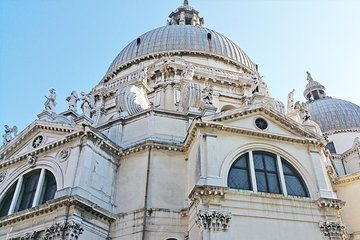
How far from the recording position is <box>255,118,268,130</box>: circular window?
63.5ft

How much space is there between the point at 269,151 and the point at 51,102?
1313 centimetres

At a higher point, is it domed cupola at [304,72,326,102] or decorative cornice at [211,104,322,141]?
domed cupola at [304,72,326,102]

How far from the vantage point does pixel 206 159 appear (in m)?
17.3

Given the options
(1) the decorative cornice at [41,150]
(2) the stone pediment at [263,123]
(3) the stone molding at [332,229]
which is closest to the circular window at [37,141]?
(1) the decorative cornice at [41,150]

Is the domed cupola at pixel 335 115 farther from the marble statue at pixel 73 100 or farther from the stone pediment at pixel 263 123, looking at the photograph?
the marble statue at pixel 73 100

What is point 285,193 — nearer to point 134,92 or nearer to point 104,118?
point 134,92

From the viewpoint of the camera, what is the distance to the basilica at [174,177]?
16.5 metres

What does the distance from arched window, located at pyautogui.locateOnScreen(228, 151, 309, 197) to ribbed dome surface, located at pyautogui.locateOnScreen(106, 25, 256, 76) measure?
1538 centimetres

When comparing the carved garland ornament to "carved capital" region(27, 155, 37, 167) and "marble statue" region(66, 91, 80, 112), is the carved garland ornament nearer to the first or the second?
"carved capital" region(27, 155, 37, 167)

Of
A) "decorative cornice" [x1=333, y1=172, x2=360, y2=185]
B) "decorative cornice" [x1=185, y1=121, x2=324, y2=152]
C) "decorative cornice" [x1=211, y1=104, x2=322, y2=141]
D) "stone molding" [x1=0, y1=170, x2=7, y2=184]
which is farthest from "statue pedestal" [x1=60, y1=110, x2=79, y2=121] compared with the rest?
"decorative cornice" [x1=333, y1=172, x2=360, y2=185]

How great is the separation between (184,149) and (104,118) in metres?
10.8

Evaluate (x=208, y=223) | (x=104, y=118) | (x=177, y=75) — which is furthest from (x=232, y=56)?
(x=208, y=223)

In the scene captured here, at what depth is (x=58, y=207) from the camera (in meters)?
16.9

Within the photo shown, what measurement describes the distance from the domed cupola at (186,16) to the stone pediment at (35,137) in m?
27.7
